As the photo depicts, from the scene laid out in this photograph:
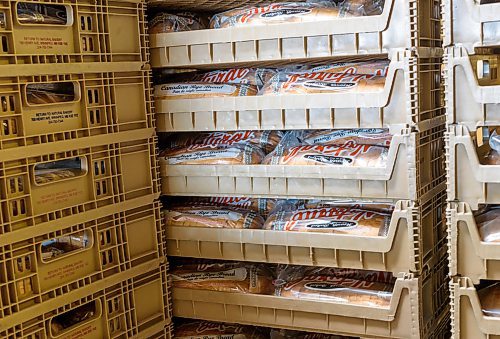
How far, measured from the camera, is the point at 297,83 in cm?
218

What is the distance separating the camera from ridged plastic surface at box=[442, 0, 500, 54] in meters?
1.78

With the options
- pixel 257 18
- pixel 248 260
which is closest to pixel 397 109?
pixel 257 18

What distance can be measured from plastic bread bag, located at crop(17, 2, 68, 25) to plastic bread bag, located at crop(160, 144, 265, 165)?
25.0 inches

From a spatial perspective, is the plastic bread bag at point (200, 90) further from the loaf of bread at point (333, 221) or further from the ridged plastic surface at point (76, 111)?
the loaf of bread at point (333, 221)

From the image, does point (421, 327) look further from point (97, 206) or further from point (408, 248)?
point (97, 206)

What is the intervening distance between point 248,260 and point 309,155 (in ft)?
1.43

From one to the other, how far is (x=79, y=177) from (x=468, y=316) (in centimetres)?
128

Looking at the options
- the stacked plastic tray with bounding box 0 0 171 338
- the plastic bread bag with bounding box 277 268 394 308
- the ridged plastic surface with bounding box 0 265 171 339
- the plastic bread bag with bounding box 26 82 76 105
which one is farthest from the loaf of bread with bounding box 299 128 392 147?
the plastic bread bag with bounding box 26 82 76 105

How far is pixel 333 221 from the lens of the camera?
2145mm

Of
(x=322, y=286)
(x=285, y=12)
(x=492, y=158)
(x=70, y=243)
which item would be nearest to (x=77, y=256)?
(x=70, y=243)

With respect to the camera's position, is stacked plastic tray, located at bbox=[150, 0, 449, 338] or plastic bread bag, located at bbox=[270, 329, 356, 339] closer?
stacked plastic tray, located at bbox=[150, 0, 449, 338]

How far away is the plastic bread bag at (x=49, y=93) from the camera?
200cm

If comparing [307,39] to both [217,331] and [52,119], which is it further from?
[217,331]

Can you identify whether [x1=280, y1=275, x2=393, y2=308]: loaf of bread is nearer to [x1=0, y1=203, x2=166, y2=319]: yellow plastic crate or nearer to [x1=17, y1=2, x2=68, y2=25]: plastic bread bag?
[x1=0, y1=203, x2=166, y2=319]: yellow plastic crate
